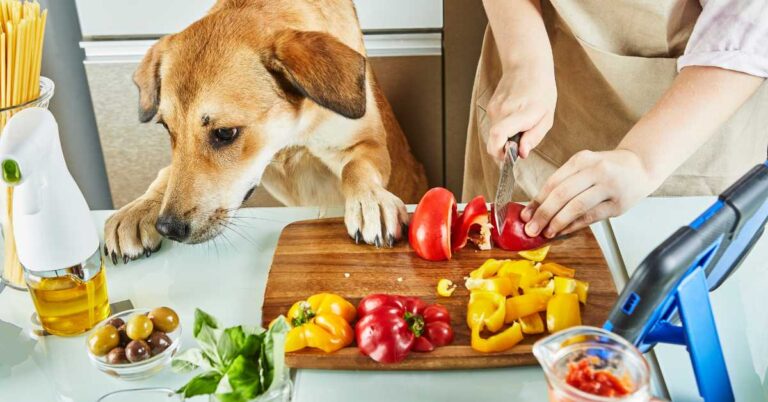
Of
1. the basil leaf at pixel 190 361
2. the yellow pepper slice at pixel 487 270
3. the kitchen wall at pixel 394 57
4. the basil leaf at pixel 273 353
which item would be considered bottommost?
the kitchen wall at pixel 394 57

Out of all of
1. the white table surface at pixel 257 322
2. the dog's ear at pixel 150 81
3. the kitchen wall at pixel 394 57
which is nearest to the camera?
the white table surface at pixel 257 322

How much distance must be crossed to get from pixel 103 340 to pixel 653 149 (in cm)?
73

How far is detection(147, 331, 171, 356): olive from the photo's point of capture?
89 cm

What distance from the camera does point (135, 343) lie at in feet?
2.88

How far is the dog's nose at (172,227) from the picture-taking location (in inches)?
44.9

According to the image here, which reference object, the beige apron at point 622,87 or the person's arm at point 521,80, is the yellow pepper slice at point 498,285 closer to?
the person's arm at point 521,80

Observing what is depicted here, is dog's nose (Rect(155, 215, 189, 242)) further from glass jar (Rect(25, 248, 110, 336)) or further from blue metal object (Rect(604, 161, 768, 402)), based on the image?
blue metal object (Rect(604, 161, 768, 402))

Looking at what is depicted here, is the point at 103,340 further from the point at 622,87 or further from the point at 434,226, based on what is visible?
the point at 622,87

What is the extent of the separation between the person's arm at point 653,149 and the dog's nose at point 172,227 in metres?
0.54

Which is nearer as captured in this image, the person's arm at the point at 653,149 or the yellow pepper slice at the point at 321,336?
the yellow pepper slice at the point at 321,336

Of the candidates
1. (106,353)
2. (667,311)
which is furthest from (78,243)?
(667,311)

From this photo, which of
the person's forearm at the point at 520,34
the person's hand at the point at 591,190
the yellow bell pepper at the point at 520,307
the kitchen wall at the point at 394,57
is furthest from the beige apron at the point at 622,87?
the yellow bell pepper at the point at 520,307

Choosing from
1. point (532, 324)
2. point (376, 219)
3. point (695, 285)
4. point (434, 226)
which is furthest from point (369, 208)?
point (695, 285)

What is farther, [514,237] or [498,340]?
[514,237]
